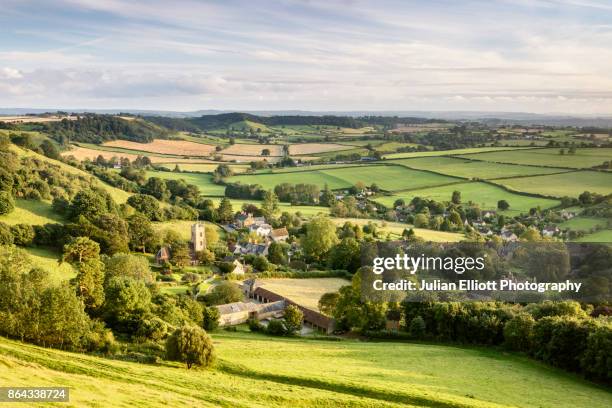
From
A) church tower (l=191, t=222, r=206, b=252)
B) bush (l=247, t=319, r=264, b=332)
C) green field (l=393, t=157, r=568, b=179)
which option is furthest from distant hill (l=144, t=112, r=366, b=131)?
bush (l=247, t=319, r=264, b=332)

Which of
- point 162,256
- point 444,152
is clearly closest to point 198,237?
point 162,256

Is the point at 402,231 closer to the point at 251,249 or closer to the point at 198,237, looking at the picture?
the point at 251,249

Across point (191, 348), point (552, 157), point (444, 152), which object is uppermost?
point (444, 152)

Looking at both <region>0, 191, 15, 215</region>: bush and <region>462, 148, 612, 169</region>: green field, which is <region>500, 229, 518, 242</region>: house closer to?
<region>462, 148, 612, 169</region>: green field

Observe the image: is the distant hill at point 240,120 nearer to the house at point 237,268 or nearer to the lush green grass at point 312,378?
the house at point 237,268

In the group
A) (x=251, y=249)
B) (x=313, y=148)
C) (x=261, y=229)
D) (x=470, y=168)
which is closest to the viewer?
(x=251, y=249)

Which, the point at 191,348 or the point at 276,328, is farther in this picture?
the point at 276,328

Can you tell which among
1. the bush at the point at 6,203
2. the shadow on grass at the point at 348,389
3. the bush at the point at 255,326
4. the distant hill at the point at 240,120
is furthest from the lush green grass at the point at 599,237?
the distant hill at the point at 240,120
